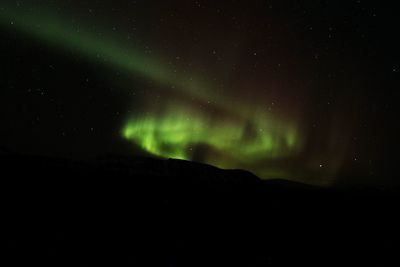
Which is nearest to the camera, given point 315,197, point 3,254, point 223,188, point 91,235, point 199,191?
point 3,254

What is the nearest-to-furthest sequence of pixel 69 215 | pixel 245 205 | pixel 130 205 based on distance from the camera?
1. pixel 69 215
2. pixel 130 205
3. pixel 245 205

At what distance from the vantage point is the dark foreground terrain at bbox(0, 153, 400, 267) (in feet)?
51.1

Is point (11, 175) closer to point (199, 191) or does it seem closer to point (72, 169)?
point (72, 169)

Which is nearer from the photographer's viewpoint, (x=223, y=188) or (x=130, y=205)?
(x=130, y=205)

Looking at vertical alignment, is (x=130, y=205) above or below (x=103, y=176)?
below

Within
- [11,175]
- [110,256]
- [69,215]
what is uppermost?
[11,175]

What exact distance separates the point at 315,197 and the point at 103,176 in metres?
29.5

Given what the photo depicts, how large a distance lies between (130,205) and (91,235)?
31.5ft

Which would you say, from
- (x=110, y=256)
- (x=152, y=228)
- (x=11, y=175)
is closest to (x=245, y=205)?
(x=152, y=228)

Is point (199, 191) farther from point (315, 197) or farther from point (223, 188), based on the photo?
point (315, 197)

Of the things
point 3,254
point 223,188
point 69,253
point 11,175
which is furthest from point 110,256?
point 223,188

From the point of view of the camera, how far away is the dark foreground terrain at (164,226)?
1557 cm

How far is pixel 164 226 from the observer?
71.8 ft

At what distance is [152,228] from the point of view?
68.6 feet
